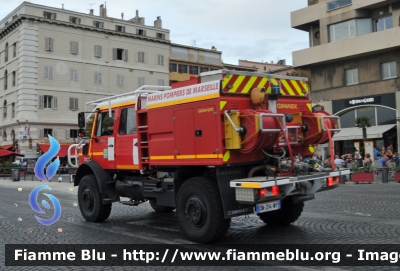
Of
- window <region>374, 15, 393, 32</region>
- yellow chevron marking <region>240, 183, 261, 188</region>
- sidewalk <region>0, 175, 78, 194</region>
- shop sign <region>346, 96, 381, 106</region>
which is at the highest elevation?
window <region>374, 15, 393, 32</region>

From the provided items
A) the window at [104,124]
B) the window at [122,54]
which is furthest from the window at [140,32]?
the window at [104,124]

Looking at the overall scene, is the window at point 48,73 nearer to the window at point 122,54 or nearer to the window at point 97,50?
the window at point 97,50

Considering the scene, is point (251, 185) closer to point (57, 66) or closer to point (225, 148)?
point (225, 148)

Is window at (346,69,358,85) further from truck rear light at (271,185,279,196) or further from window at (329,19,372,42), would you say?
truck rear light at (271,185,279,196)

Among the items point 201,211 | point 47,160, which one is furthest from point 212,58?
point 201,211

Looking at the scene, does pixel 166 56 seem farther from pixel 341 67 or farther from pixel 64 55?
pixel 341 67

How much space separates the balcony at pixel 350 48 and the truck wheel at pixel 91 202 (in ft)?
83.0

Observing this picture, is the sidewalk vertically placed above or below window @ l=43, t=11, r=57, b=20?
below

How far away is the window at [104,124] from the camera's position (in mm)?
10164

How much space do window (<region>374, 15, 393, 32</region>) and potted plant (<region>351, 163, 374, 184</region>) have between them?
13.1 meters

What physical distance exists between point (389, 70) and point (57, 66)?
1256 inches

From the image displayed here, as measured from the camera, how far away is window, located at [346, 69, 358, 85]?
107 feet

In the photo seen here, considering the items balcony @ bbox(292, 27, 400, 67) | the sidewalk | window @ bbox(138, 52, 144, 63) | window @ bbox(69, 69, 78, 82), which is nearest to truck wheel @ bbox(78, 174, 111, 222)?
the sidewalk

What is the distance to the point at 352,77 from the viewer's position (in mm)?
32844
